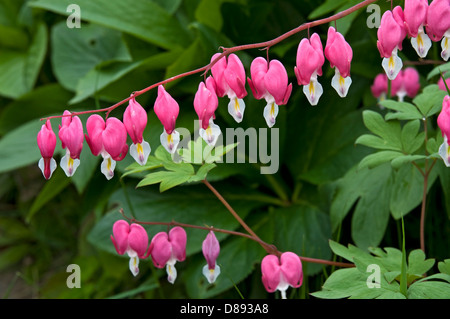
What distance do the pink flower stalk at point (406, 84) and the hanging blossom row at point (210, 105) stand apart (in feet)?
2.28

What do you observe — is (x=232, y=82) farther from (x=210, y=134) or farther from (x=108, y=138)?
(x=108, y=138)

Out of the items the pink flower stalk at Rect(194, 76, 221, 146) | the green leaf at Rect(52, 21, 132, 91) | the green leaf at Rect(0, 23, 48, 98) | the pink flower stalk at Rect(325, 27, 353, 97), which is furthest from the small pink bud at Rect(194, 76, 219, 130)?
the green leaf at Rect(0, 23, 48, 98)

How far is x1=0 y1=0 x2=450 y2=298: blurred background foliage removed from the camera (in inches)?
62.7

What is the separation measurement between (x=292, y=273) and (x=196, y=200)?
2.67 ft

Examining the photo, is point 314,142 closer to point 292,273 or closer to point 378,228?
point 378,228

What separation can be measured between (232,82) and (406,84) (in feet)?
2.68

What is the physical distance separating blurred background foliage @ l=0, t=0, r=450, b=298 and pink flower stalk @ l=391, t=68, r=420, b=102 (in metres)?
0.15

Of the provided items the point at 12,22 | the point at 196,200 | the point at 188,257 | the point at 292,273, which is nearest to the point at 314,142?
the point at 196,200

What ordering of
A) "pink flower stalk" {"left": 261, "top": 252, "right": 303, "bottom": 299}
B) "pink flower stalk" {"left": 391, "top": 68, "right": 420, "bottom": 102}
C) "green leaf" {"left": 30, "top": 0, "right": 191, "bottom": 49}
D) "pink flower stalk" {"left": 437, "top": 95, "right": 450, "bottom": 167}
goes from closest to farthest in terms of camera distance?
1. "pink flower stalk" {"left": 437, "top": 95, "right": 450, "bottom": 167}
2. "pink flower stalk" {"left": 261, "top": 252, "right": 303, "bottom": 299}
3. "pink flower stalk" {"left": 391, "top": 68, "right": 420, "bottom": 102}
4. "green leaf" {"left": 30, "top": 0, "right": 191, "bottom": 49}

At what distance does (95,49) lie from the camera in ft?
7.52

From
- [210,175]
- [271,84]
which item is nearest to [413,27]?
[271,84]

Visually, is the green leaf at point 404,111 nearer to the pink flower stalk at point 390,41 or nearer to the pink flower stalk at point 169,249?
the pink flower stalk at point 390,41

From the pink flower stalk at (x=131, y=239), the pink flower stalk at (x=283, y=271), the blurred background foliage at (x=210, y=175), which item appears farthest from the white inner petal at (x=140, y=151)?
the blurred background foliage at (x=210, y=175)

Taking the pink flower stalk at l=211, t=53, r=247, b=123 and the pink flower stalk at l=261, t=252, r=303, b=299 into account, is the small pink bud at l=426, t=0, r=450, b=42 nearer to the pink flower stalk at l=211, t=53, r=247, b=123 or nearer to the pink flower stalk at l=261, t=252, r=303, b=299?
the pink flower stalk at l=211, t=53, r=247, b=123
